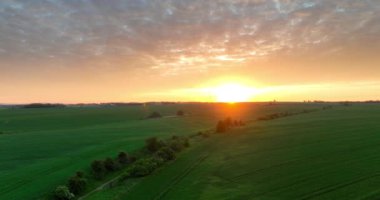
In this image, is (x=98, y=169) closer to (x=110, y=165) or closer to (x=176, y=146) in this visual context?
(x=110, y=165)

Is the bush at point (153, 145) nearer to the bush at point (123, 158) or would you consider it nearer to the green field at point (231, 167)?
the green field at point (231, 167)

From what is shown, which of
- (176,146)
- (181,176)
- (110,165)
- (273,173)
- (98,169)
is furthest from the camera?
(176,146)

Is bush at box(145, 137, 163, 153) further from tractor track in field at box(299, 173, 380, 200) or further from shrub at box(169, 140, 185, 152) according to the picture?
tractor track in field at box(299, 173, 380, 200)

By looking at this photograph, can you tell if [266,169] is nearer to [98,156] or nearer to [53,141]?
[98,156]

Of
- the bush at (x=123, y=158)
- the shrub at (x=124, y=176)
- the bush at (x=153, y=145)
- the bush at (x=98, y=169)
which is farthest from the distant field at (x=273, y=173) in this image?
the bush at (x=123, y=158)

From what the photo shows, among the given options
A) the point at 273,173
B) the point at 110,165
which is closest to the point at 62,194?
the point at 110,165

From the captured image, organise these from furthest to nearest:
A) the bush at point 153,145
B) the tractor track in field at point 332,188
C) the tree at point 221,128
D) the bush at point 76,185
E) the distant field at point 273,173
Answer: the tree at point 221,128 < the bush at point 153,145 < the bush at point 76,185 < the distant field at point 273,173 < the tractor track in field at point 332,188

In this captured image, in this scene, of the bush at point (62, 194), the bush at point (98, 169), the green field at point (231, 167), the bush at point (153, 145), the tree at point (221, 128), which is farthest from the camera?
the tree at point (221, 128)

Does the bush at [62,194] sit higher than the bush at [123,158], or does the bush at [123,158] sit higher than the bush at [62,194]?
the bush at [123,158]
